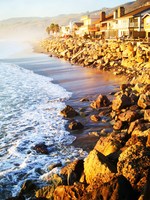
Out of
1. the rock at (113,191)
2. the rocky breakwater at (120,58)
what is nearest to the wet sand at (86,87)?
the rocky breakwater at (120,58)

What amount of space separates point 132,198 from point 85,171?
7.32ft

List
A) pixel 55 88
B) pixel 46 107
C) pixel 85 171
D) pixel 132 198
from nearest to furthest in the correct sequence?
1. pixel 132 198
2. pixel 85 171
3. pixel 46 107
4. pixel 55 88

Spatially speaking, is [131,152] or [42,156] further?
[42,156]

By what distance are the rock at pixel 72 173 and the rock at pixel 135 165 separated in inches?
66.8

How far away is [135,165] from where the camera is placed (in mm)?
8742

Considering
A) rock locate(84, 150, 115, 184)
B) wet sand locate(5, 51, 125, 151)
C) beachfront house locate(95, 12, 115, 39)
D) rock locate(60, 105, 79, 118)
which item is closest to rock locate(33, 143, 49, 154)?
wet sand locate(5, 51, 125, 151)

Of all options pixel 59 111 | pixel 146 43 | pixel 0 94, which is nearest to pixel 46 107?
pixel 59 111

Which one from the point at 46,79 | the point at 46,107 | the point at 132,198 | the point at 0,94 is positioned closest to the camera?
the point at 132,198

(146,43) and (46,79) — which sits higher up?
(146,43)

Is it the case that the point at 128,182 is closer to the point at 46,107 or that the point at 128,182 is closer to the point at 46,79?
the point at 46,107

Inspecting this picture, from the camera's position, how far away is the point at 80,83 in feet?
94.5

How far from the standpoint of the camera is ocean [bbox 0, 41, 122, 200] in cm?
1143

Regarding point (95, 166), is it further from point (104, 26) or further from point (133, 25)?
point (104, 26)

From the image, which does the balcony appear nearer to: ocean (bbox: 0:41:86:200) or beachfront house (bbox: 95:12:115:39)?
beachfront house (bbox: 95:12:115:39)
